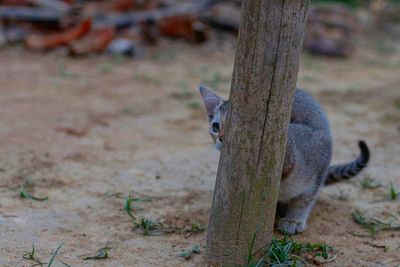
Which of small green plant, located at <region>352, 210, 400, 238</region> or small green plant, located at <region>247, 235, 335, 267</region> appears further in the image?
small green plant, located at <region>352, 210, 400, 238</region>

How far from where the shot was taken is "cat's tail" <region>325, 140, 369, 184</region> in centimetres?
454

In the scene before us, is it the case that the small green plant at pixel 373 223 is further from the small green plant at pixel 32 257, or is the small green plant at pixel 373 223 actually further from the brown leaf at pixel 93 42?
the brown leaf at pixel 93 42

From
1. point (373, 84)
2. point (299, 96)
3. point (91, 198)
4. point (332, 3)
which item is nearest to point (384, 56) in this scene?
point (373, 84)

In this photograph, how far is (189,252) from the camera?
3.67 metres

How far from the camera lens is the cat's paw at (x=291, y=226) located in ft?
13.5

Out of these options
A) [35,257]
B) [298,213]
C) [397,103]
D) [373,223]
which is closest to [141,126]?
[298,213]

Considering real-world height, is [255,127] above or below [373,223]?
above

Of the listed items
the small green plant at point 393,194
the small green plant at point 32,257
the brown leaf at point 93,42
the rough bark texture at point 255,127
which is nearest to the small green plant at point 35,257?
the small green plant at point 32,257

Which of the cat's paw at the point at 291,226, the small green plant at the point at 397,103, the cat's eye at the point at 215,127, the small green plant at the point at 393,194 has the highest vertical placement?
the cat's eye at the point at 215,127

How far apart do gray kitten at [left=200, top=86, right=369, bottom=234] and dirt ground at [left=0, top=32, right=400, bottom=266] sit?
0.63 feet

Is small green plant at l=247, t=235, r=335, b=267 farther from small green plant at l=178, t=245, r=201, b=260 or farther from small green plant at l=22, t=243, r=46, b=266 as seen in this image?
small green plant at l=22, t=243, r=46, b=266

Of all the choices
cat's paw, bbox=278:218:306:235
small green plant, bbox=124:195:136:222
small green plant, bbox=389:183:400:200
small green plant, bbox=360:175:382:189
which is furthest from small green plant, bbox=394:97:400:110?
small green plant, bbox=124:195:136:222

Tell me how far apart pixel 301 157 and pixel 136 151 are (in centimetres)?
221

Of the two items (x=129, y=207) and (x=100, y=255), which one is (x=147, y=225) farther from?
(x=100, y=255)
